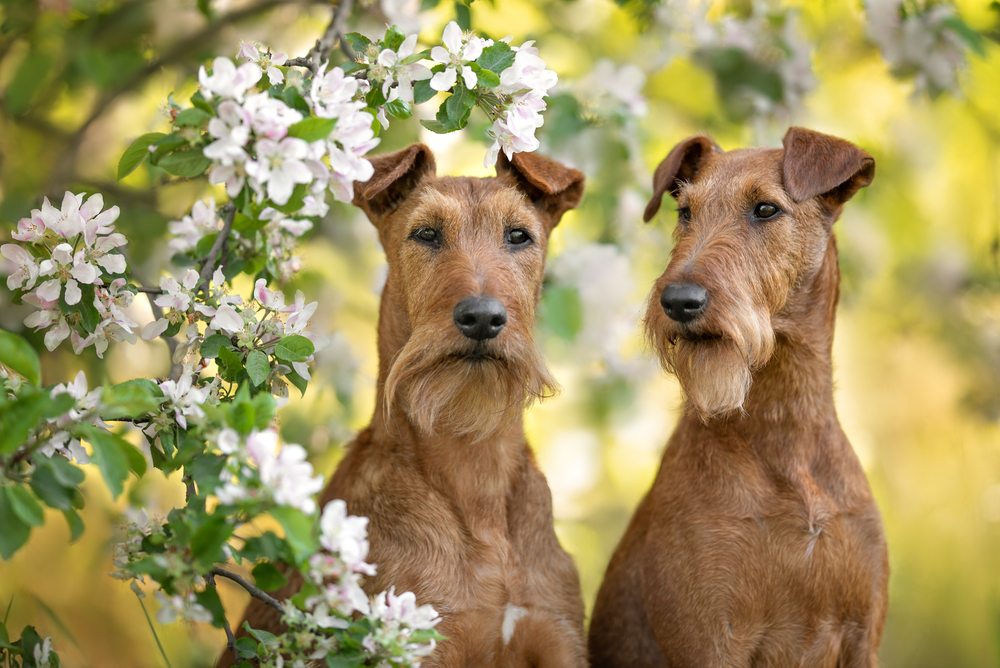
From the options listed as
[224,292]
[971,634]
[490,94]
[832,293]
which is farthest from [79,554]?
[971,634]

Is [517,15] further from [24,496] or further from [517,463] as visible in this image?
[24,496]

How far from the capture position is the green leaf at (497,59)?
2344mm

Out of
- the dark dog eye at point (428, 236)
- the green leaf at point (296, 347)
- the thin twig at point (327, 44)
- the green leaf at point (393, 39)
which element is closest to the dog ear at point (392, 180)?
the dark dog eye at point (428, 236)

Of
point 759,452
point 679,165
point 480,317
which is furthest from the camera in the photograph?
point 679,165

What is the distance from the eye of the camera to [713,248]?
258 centimetres

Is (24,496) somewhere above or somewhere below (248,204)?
below

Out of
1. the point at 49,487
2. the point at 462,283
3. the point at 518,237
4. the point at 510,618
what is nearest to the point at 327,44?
the point at 518,237

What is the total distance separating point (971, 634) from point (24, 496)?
4.43 metres

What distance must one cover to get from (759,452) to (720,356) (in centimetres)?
38

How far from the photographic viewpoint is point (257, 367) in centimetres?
230

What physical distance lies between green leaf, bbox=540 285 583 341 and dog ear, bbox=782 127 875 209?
1468mm

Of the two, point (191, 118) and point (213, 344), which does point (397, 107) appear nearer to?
point (191, 118)

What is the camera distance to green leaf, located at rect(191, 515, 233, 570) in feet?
5.93

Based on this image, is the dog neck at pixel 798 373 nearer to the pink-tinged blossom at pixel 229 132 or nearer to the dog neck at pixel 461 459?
the dog neck at pixel 461 459
